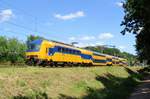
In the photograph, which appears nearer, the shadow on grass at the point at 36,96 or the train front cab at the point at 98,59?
the shadow on grass at the point at 36,96

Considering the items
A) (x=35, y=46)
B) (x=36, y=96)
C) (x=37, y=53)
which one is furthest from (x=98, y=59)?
(x=36, y=96)

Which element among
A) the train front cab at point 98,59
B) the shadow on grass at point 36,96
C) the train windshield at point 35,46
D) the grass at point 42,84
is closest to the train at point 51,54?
the train windshield at point 35,46

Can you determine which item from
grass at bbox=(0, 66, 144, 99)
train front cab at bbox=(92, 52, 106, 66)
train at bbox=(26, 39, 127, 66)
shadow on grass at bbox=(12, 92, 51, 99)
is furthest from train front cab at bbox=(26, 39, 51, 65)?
train front cab at bbox=(92, 52, 106, 66)

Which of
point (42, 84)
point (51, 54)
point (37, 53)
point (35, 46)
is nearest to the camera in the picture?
point (42, 84)

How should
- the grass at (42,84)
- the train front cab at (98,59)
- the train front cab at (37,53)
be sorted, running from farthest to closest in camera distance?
the train front cab at (98,59) → the train front cab at (37,53) → the grass at (42,84)

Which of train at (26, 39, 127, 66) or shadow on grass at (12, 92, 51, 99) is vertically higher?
train at (26, 39, 127, 66)

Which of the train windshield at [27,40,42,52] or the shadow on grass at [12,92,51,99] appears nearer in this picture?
the shadow on grass at [12,92,51,99]

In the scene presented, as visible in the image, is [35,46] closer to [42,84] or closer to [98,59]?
[42,84]

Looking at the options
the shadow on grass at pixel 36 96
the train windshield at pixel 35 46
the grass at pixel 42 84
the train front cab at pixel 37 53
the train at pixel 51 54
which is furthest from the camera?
the train windshield at pixel 35 46

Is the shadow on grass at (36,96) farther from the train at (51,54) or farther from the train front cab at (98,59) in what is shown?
the train front cab at (98,59)

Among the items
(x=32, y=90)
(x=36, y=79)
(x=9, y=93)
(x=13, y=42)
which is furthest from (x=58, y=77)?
(x=13, y=42)

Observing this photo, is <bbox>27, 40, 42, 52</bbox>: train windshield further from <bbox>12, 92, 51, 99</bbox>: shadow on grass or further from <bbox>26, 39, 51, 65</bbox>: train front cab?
<bbox>12, 92, 51, 99</bbox>: shadow on grass

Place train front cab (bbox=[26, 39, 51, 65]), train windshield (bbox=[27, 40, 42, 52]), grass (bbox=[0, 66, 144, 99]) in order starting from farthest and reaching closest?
train windshield (bbox=[27, 40, 42, 52]) → train front cab (bbox=[26, 39, 51, 65]) → grass (bbox=[0, 66, 144, 99])

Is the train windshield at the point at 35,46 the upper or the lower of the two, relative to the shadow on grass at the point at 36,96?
upper
